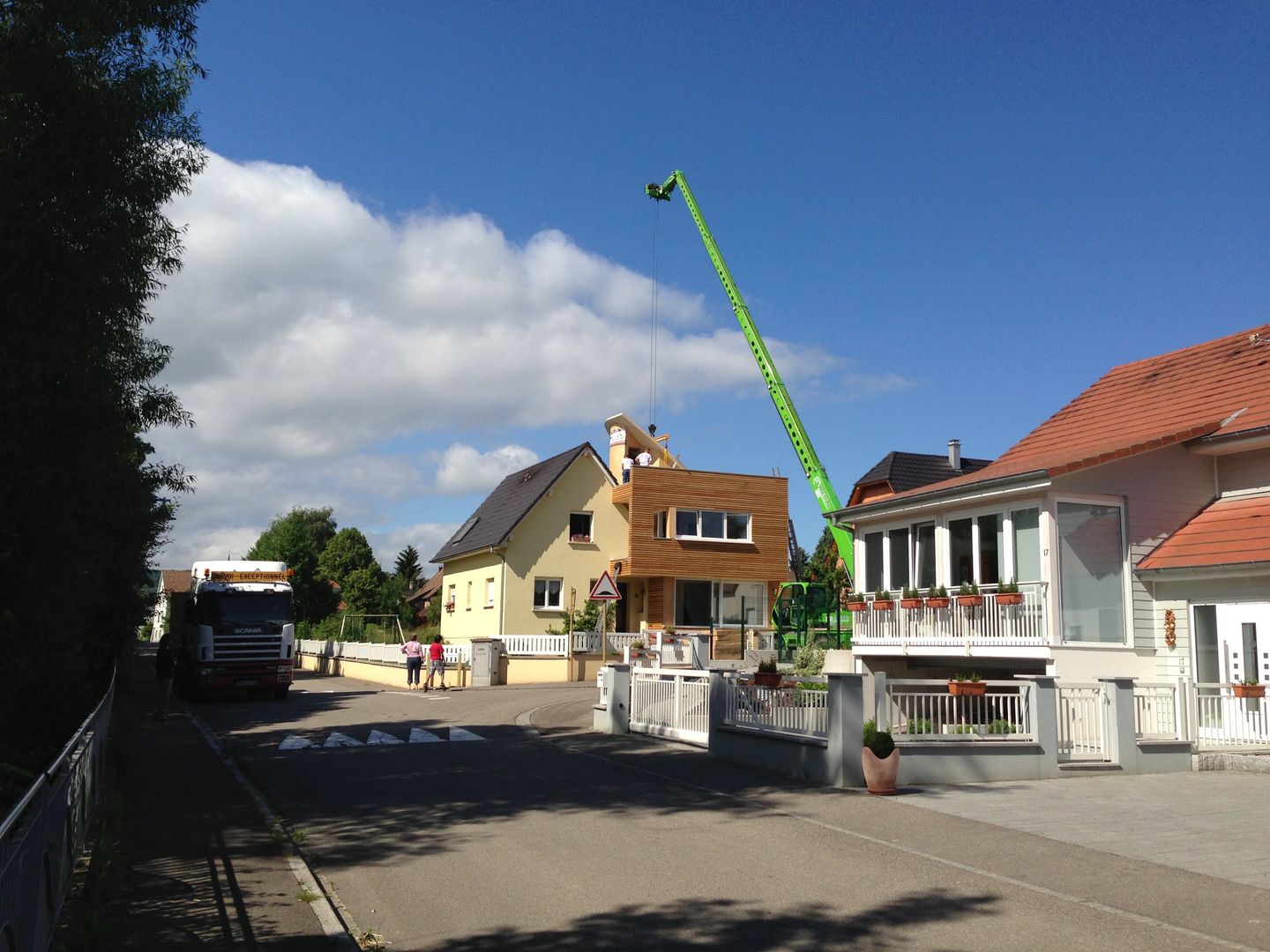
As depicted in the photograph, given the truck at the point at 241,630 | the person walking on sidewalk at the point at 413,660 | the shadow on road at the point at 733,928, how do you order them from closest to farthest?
the shadow on road at the point at 733,928 < the truck at the point at 241,630 < the person walking on sidewalk at the point at 413,660

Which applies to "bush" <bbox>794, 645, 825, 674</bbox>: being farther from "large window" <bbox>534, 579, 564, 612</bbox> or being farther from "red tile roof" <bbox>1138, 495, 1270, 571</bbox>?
"large window" <bbox>534, 579, 564, 612</bbox>

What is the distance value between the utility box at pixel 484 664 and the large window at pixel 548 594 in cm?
965

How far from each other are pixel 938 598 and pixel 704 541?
19996 millimetres

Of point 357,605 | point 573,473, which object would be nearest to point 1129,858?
point 573,473

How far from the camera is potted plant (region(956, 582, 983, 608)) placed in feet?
65.7

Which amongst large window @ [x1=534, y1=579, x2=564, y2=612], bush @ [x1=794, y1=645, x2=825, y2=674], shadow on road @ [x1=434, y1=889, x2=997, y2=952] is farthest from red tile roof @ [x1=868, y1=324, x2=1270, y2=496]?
large window @ [x1=534, y1=579, x2=564, y2=612]

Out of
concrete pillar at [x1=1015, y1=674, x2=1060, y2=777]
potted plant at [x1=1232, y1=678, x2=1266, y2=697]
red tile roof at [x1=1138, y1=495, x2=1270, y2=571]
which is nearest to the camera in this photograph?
concrete pillar at [x1=1015, y1=674, x2=1060, y2=777]

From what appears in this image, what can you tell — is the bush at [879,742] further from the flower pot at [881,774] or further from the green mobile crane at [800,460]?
the green mobile crane at [800,460]

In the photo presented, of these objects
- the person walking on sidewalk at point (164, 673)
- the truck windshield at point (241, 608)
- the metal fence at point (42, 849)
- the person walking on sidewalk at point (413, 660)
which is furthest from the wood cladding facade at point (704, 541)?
the metal fence at point (42, 849)

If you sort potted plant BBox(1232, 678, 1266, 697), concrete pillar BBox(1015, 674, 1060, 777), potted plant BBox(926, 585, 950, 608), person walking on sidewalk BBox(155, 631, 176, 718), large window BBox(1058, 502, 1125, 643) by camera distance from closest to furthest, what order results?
concrete pillar BBox(1015, 674, 1060, 777), potted plant BBox(1232, 678, 1266, 697), large window BBox(1058, 502, 1125, 643), potted plant BBox(926, 585, 950, 608), person walking on sidewalk BBox(155, 631, 176, 718)

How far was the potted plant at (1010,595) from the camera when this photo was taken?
19141 mm

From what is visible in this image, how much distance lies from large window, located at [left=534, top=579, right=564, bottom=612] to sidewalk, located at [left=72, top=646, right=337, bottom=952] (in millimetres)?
26260

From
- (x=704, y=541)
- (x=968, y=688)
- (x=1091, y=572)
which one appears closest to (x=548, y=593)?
(x=704, y=541)

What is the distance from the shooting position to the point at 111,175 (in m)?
10.3
